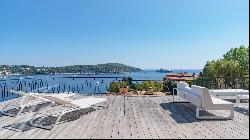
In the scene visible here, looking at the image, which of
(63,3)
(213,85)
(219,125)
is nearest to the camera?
(219,125)

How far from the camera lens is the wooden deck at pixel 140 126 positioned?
554 cm

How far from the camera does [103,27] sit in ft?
99.9

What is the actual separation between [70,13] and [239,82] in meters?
14.3

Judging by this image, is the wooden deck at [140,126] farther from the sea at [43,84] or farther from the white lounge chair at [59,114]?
the sea at [43,84]

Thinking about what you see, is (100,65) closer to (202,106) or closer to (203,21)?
(203,21)

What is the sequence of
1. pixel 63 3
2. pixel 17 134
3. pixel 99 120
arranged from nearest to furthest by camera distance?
pixel 17 134 < pixel 99 120 < pixel 63 3

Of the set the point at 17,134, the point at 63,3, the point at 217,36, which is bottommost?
the point at 17,134

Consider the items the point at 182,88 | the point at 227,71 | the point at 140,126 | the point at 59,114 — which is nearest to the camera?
the point at 140,126

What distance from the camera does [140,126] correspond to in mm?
6297

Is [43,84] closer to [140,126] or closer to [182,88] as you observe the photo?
[182,88]

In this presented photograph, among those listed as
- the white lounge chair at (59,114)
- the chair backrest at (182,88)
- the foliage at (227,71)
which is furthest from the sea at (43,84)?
the chair backrest at (182,88)

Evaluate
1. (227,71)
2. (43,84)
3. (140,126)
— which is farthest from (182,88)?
(227,71)

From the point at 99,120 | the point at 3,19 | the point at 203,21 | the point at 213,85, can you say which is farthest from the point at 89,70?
the point at 99,120

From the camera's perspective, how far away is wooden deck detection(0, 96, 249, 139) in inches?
218
